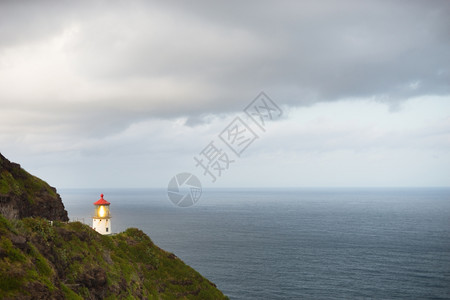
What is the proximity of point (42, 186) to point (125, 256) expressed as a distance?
41.7 feet

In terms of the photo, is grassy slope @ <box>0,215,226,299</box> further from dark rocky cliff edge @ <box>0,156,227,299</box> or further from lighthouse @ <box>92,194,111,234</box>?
lighthouse @ <box>92,194,111,234</box>

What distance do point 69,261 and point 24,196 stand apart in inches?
473

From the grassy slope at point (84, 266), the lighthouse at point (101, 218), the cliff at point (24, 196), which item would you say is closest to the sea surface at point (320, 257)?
the lighthouse at point (101, 218)

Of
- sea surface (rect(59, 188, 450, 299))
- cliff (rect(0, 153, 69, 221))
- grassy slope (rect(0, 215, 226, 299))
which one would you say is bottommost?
sea surface (rect(59, 188, 450, 299))

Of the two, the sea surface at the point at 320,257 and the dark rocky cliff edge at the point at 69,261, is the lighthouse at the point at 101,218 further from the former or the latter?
the dark rocky cliff edge at the point at 69,261

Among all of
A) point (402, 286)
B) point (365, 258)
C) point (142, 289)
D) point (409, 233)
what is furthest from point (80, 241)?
point (409, 233)

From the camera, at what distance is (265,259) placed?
10000cm

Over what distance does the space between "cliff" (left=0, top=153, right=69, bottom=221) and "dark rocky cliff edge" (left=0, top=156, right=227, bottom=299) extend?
0.31 ft

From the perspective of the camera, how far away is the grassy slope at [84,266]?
16916 mm

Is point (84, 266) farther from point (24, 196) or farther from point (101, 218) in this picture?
point (101, 218)

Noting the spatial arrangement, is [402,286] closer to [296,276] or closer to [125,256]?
[296,276]

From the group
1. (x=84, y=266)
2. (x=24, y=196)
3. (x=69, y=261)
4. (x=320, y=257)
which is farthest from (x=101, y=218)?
(x=320, y=257)

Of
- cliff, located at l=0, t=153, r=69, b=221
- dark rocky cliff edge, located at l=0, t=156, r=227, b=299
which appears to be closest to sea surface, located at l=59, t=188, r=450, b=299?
cliff, located at l=0, t=153, r=69, b=221

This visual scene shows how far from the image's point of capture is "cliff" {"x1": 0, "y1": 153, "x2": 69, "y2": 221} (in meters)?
30.6
